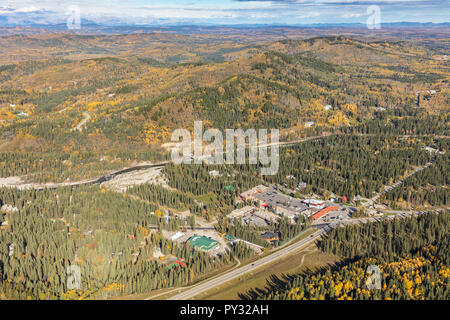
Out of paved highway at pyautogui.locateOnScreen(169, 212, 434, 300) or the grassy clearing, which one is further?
paved highway at pyautogui.locateOnScreen(169, 212, 434, 300)

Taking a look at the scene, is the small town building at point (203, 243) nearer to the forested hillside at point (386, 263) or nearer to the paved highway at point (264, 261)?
the paved highway at point (264, 261)

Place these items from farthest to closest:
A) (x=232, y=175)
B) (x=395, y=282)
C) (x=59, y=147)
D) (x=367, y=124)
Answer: (x=367, y=124), (x=59, y=147), (x=232, y=175), (x=395, y=282)

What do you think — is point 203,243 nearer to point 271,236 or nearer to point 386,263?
point 271,236

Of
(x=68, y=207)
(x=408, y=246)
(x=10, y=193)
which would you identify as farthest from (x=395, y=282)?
(x=10, y=193)

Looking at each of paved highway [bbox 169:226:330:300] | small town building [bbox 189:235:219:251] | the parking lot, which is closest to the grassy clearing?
paved highway [bbox 169:226:330:300]

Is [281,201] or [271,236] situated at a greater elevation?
[281,201]

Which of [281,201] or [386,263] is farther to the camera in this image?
[281,201]

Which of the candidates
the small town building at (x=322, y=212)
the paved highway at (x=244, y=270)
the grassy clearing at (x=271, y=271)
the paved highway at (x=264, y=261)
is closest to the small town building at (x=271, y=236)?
the paved highway at (x=264, y=261)

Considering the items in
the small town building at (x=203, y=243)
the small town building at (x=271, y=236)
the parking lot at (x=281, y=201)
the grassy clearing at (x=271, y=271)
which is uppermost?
the parking lot at (x=281, y=201)

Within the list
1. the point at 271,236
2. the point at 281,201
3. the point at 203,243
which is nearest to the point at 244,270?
the point at 203,243

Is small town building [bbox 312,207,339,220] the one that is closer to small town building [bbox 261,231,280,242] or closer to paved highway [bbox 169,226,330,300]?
paved highway [bbox 169,226,330,300]
